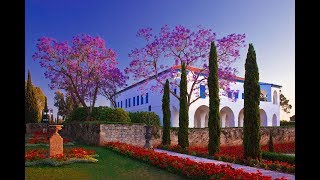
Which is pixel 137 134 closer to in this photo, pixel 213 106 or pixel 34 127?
pixel 213 106

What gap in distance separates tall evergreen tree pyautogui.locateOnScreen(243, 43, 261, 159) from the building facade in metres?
20.3

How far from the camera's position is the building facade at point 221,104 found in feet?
124

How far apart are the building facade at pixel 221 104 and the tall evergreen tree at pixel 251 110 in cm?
2034

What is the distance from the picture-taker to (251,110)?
48.8ft

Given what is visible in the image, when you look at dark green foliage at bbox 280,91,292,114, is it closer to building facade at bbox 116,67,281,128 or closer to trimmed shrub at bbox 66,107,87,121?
building facade at bbox 116,67,281,128

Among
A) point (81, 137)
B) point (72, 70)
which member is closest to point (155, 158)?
point (81, 137)

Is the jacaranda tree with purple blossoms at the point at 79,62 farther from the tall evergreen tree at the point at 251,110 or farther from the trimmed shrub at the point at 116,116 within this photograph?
the tall evergreen tree at the point at 251,110

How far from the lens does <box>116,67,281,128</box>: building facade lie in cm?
3775

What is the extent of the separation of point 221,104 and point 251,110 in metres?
24.7

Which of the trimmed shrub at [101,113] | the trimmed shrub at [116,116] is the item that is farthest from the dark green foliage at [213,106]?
the trimmed shrub at [101,113]

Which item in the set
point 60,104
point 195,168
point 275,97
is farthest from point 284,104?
A: point 195,168
